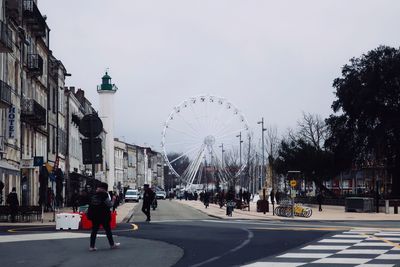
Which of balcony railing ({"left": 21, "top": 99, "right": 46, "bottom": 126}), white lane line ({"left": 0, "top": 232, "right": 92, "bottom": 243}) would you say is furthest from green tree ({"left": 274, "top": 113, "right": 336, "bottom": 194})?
white lane line ({"left": 0, "top": 232, "right": 92, "bottom": 243})

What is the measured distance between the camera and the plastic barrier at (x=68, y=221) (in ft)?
91.0

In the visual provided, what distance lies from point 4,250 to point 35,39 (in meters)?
35.5

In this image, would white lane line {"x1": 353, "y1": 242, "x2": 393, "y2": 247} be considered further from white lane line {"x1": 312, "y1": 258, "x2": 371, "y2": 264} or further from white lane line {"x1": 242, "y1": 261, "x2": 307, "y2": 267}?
white lane line {"x1": 242, "y1": 261, "x2": 307, "y2": 267}

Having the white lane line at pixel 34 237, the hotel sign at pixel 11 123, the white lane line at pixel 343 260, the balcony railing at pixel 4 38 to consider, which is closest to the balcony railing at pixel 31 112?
the hotel sign at pixel 11 123

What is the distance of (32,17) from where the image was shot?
48.8 meters

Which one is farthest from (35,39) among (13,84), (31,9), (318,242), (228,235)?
(318,242)

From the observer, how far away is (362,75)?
71.2 metres

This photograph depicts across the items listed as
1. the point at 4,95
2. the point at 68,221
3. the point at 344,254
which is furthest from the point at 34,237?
the point at 4,95

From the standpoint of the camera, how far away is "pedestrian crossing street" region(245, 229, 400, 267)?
14.8 m

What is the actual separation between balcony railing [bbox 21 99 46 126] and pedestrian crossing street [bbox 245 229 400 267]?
28908mm

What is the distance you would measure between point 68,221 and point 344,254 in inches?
548

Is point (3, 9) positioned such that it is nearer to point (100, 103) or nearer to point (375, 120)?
point (375, 120)

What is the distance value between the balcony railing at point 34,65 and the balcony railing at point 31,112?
2.09 meters

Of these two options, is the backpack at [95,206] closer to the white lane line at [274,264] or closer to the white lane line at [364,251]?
the white lane line at [274,264]
